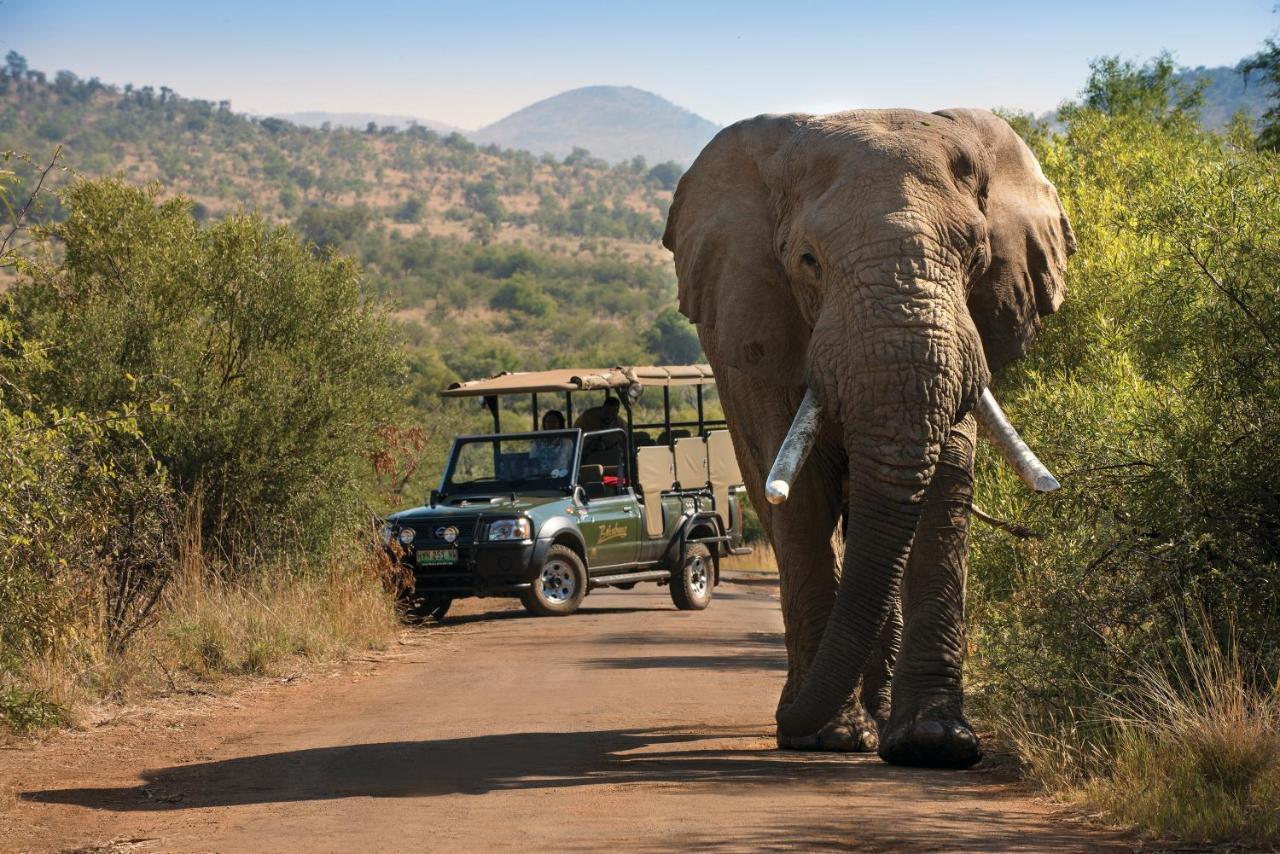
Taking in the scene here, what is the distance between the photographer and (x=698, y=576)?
1969 cm

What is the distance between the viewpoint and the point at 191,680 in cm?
1151

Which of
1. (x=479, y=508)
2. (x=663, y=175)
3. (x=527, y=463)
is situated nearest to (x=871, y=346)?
(x=479, y=508)

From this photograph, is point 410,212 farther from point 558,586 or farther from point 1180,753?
point 1180,753

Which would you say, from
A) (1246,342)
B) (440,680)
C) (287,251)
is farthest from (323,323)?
(1246,342)

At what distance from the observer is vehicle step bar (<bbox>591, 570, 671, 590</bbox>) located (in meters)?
18.5

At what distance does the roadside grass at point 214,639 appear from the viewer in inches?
387

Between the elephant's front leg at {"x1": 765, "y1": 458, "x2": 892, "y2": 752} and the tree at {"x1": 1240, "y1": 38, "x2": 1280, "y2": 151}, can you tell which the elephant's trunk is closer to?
the elephant's front leg at {"x1": 765, "y1": 458, "x2": 892, "y2": 752}

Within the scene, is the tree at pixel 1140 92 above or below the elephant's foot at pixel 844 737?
above

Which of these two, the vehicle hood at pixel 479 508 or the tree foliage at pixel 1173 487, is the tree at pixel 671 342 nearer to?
the vehicle hood at pixel 479 508

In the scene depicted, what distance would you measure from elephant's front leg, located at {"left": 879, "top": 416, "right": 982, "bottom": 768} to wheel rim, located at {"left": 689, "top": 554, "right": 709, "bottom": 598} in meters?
11.6

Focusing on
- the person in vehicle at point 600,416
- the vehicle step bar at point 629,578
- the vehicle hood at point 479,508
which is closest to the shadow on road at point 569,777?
the vehicle hood at point 479,508

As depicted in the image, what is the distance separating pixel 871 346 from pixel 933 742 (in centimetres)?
186

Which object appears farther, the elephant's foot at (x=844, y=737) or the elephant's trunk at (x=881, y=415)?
the elephant's foot at (x=844, y=737)

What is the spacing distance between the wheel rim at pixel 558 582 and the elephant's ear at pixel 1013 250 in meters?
9.69
